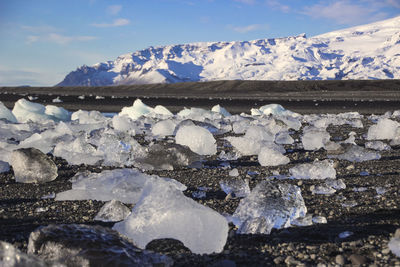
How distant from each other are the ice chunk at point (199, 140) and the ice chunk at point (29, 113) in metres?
6.80

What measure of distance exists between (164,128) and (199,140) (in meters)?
2.07

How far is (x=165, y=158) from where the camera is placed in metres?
3.85

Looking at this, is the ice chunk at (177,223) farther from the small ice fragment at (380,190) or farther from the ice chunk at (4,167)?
the ice chunk at (4,167)

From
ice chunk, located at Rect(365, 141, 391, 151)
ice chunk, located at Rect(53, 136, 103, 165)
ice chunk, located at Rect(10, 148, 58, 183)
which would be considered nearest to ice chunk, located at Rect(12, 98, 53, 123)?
ice chunk, located at Rect(53, 136, 103, 165)

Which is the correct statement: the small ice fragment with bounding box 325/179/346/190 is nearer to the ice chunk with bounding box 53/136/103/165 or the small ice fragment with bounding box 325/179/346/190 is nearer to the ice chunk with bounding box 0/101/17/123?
the ice chunk with bounding box 53/136/103/165

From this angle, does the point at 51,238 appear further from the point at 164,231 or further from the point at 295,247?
the point at 295,247

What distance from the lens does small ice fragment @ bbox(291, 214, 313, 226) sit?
216cm

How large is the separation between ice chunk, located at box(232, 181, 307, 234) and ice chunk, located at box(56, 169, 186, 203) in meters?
0.59

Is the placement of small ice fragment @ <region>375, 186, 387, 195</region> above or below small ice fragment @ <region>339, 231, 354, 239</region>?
below

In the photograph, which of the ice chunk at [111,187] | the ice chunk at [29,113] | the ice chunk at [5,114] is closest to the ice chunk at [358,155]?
the ice chunk at [111,187]

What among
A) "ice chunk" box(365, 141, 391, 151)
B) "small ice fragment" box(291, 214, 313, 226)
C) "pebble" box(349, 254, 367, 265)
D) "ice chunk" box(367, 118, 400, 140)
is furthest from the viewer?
"ice chunk" box(367, 118, 400, 140)

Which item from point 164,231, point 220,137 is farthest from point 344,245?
point 220,137

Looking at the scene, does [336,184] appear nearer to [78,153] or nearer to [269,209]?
[269,209]

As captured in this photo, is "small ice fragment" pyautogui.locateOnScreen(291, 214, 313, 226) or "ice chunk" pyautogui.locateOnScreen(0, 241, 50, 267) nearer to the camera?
"ice chunk" pyautogui.locateOnScreen(0, 241, 50, 267)
